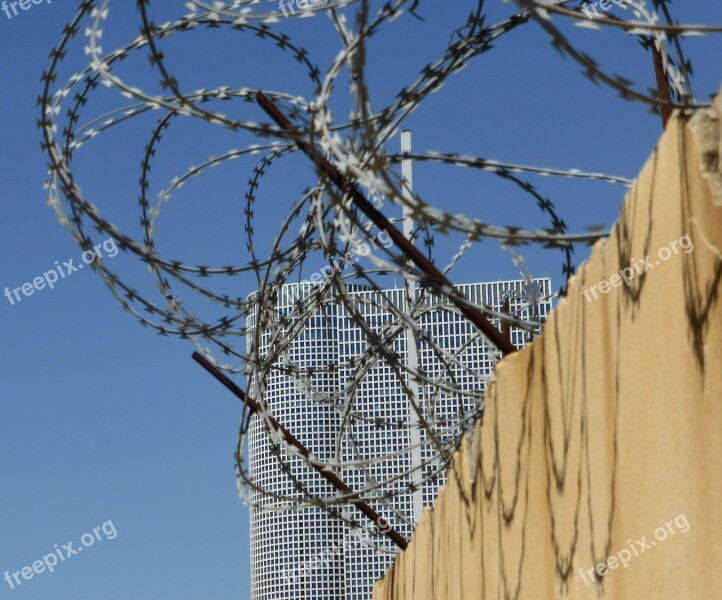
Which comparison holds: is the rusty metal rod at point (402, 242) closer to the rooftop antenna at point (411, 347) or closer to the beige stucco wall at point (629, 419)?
the rooftop antenna at point (411, 347)

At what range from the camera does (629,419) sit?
11.7 ft

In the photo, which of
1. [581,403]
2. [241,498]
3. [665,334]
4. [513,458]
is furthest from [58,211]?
[665,334]

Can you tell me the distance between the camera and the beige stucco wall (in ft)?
10.3

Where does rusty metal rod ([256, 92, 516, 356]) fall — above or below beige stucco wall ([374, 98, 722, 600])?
above

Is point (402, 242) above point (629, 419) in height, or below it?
above

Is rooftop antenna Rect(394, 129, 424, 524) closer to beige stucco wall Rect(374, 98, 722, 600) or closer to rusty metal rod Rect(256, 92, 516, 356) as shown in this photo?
rusty metal rod Rect(256, 92, 516, 356)

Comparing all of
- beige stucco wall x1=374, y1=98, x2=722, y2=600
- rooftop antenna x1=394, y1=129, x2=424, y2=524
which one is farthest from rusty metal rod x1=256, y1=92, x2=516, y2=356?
beige stucco wall x1=374, y1=98, x2=722, y2=600

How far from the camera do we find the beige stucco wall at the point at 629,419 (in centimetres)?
314

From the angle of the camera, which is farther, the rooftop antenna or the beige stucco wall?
the rooftop antenna

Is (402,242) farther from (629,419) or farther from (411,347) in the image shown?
(411,347)

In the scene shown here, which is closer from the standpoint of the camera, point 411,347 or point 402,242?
point 402,242

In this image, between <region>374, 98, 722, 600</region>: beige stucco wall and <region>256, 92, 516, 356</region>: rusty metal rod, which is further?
<region>256, 92, 516, 356</region>: rusty metal rod

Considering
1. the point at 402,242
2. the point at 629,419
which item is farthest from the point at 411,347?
the point at 629,419

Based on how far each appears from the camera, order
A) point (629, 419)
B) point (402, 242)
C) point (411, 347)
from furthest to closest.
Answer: point (411, 347)
point (402, 242)
point (629, 419)
